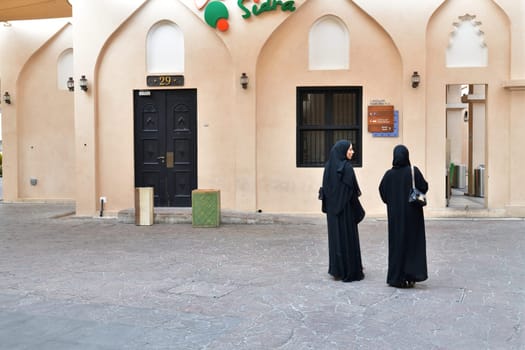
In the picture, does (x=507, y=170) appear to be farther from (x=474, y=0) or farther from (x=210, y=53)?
(x=210, y=53)

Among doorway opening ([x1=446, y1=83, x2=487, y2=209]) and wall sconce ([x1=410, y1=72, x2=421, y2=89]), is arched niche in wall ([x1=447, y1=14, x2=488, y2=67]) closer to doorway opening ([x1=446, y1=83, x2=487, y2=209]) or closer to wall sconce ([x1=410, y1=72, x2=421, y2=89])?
doorway opening ([x1=446, y1=83, x2=487, y2=209])

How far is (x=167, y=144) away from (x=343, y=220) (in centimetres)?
729

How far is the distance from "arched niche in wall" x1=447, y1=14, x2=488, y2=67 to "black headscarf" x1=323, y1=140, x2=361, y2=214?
22.3 ft

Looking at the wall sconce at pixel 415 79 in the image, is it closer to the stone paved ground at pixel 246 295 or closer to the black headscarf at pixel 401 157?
the stone paved ground at pixel 246 295

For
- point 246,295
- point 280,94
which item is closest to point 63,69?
point 280,94

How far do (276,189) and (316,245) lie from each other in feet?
12.0

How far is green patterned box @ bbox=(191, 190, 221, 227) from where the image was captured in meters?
11.5

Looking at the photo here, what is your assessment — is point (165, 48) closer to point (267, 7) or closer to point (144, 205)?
point (267, 7)

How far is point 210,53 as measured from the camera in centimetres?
1296

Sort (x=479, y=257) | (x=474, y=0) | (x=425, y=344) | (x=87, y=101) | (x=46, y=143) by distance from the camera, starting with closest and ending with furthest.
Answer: (x=425, y=344)
(x=479, y=257)
(x=474, y=0)
(x=87, y=101)
(x=46, y=143)

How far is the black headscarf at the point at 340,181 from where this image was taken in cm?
679

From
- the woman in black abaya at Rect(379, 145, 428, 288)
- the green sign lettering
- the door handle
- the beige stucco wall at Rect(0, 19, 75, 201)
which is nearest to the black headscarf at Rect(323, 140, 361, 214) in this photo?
the woman in black abaya at Rect(379, 145, 428, 288)

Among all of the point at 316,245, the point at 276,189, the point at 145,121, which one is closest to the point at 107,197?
the point at 145,121

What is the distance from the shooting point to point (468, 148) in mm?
16984
